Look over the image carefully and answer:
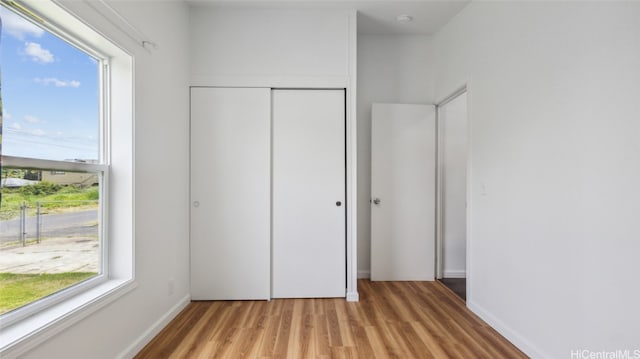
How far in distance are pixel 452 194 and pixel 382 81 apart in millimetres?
1595

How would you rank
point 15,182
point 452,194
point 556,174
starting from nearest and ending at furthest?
point 15,182 → point 556,174 → point 452,194

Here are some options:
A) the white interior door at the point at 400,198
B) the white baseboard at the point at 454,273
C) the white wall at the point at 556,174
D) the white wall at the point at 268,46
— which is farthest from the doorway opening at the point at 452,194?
the white wall at the point at 268,46

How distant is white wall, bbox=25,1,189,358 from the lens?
158cm

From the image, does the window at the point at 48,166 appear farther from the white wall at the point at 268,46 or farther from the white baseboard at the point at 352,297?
the white baseboard at the point at 352,297

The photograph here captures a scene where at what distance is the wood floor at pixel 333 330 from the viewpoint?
1.87 metres

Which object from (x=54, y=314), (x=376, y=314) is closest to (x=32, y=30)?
(x=54, y=314)

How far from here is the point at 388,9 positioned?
2725 millimetres

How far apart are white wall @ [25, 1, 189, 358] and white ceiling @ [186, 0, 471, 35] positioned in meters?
0.72

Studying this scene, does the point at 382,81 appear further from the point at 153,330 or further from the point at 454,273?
the point at 153,330

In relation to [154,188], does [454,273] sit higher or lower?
lower

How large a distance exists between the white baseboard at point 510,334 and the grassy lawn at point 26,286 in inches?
112

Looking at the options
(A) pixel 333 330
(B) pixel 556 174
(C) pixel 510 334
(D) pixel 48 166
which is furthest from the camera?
(A) pixel 333 330

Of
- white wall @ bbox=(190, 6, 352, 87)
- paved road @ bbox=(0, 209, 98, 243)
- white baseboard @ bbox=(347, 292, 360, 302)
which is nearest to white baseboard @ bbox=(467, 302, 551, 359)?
white baseboard @ bbox=(347, 292, 360, 302)

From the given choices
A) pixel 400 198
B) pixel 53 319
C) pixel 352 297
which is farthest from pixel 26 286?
pixel 400 198
